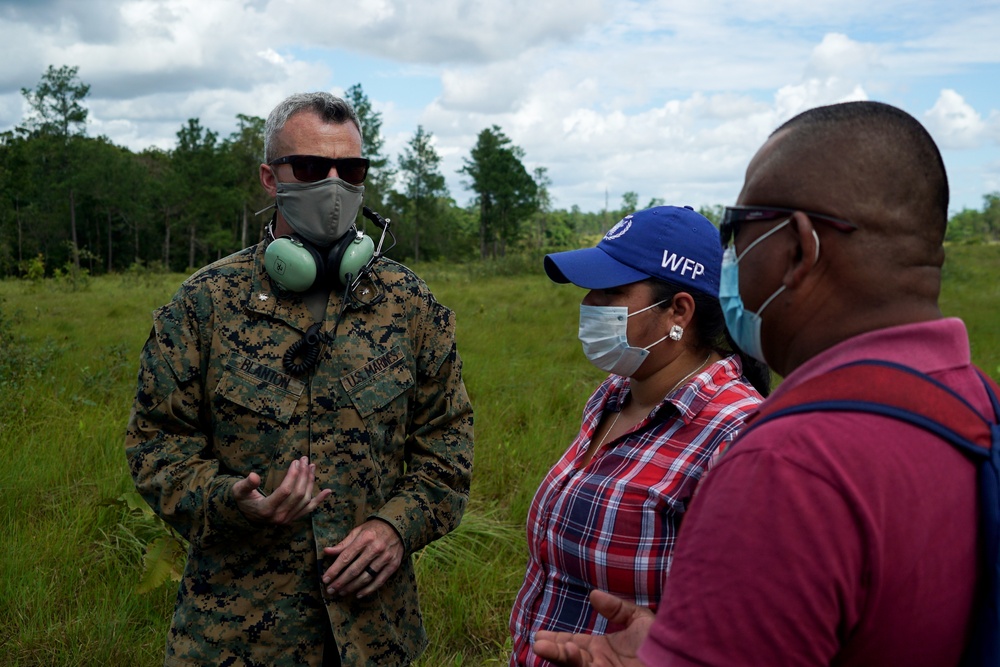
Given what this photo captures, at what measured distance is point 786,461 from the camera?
931 mm

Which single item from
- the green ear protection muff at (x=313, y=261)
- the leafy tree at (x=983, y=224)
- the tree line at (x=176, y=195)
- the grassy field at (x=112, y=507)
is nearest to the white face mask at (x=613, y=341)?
the green ear protection muff at (x=313, y=261)

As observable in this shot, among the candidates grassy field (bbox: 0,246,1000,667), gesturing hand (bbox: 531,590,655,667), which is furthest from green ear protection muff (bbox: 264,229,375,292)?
grassy field (bbox: 0,246,1000,667)

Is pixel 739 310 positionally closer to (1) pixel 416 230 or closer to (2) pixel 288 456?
(2) pixel 288 456

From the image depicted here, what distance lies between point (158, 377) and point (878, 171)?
1.77 meters

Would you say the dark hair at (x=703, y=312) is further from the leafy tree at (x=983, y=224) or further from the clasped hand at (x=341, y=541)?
the leafy tree at (x=983, y=224)

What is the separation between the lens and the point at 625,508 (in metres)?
1.82

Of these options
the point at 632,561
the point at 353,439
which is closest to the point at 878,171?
the point at 632,561

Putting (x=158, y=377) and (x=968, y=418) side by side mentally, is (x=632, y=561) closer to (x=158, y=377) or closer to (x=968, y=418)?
(x=968, y=418)

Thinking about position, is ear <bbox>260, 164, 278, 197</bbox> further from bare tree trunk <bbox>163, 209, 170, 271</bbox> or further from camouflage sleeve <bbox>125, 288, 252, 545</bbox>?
bare tree trunk <bbox>163, 209, 170, 271</bbox>

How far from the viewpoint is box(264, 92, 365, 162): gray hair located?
2.42m

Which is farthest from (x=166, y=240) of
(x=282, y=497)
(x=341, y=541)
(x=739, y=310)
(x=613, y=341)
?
(x=739, y=310)

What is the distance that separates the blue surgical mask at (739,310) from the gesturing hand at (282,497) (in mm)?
1091

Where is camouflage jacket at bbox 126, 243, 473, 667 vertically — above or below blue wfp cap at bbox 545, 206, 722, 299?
below

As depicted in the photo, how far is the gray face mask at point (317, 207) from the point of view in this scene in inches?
93.1
